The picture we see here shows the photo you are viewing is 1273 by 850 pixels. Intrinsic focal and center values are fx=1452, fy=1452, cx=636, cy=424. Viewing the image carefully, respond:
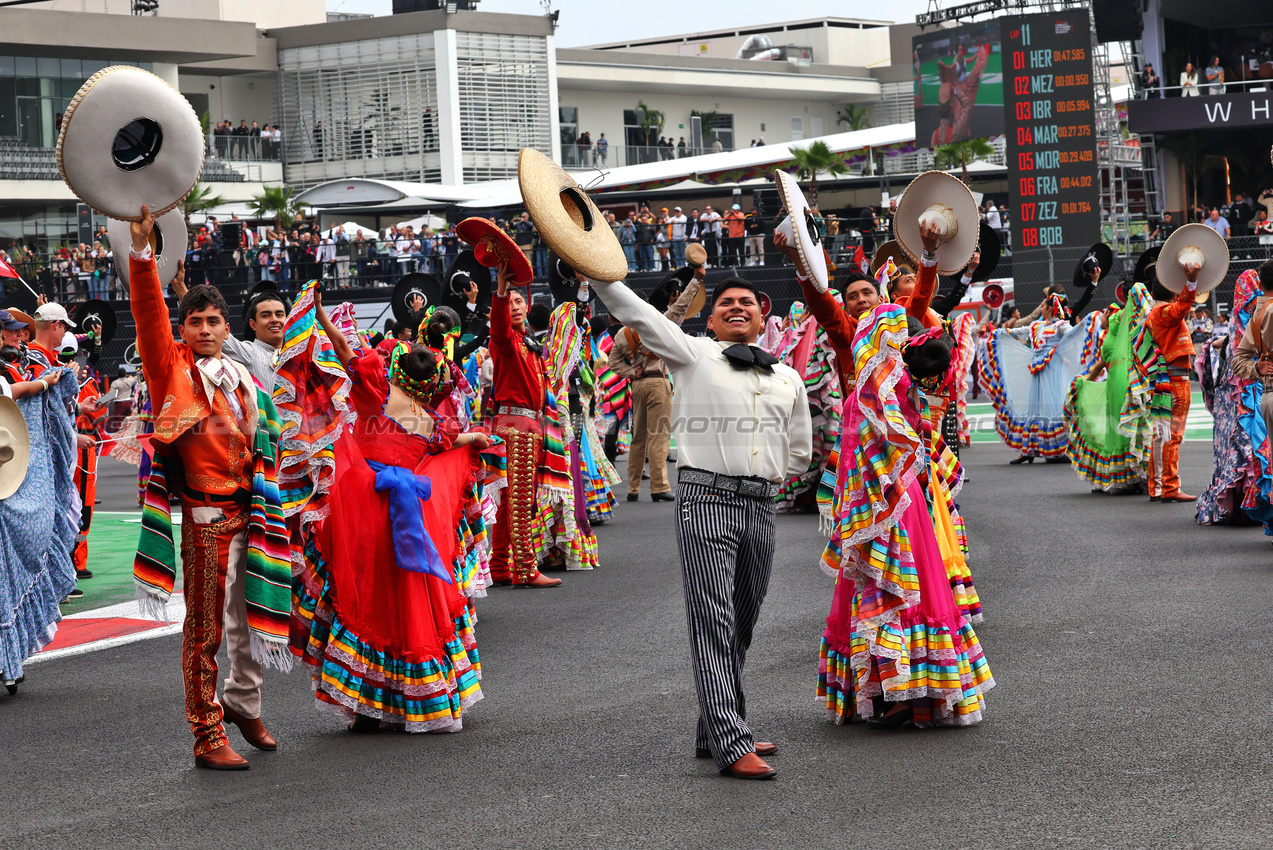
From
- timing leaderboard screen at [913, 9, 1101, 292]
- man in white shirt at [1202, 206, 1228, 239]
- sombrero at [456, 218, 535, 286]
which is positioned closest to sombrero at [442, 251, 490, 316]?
sombrero at [456, 218, 535, 286]

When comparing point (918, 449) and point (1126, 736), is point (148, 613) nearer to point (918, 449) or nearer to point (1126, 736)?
point (918, 449)

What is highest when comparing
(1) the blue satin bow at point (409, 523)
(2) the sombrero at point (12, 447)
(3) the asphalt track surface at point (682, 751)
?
(2) the sombrero at point (12, 447)

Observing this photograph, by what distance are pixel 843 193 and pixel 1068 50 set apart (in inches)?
835

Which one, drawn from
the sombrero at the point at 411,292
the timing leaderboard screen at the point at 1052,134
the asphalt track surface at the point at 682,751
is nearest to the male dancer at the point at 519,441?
the sombrero at the point at 411,292

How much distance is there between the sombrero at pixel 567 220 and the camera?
518 centimetres

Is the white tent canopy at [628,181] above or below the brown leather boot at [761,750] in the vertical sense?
above

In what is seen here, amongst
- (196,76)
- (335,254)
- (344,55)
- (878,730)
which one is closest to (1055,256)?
(335,254)

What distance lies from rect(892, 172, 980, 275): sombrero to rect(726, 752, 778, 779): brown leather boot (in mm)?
2792

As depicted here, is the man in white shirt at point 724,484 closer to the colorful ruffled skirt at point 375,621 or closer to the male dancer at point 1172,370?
the colorful ruffled skirt at point 375,621

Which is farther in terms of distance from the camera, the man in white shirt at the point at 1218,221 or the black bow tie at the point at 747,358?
the man in white shirt at the point at 1218,221

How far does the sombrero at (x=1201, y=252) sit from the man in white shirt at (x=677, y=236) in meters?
14.8

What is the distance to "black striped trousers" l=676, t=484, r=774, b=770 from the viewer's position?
5.52 metres

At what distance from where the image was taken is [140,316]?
18.5ft

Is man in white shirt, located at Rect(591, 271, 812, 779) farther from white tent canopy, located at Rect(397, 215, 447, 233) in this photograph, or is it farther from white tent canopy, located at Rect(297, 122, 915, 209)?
white tent canopy, located at Rect(397, 215, 447, 233)
